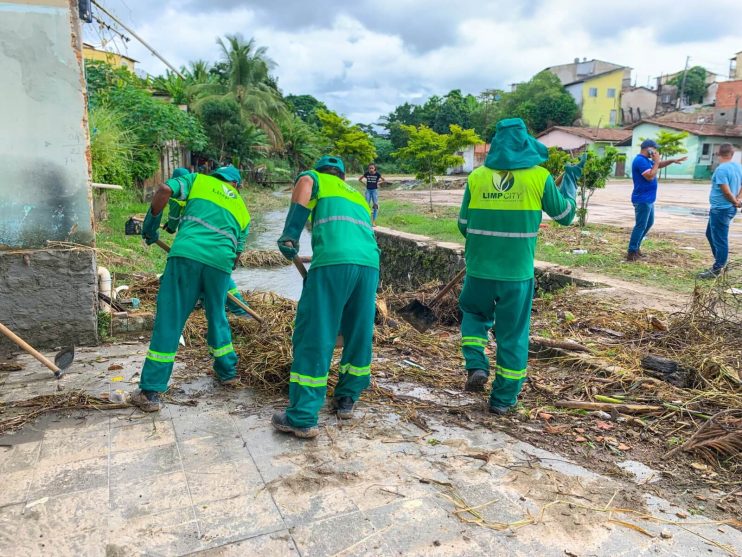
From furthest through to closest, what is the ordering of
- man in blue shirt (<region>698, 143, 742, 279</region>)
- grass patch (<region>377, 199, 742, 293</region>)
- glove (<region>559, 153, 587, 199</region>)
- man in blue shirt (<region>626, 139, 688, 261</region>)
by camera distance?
man in blue shirt (<region>626, 139, 688, 261</region>)
grass patch (<region>377, 199, 742, 293</region>)
man in blue shirt (<region>698, 143, 742, 279</region>)
glove (<region>559, 153, 587, 199</region>)

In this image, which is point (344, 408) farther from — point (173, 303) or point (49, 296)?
point (49, 296)

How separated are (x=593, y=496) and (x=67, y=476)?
2469mm

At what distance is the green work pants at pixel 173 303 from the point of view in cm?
339

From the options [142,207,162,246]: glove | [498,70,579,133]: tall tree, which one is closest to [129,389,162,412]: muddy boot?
[142,207,162,246]: glove

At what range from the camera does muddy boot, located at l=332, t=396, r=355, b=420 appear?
3367mm

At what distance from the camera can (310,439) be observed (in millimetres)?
3082

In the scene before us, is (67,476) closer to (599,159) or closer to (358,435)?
(358,435)

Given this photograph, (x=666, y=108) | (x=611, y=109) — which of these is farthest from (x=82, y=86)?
(x=666, y=108)

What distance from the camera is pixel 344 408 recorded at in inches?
133

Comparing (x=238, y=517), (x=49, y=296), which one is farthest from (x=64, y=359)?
(x=238, y=517)

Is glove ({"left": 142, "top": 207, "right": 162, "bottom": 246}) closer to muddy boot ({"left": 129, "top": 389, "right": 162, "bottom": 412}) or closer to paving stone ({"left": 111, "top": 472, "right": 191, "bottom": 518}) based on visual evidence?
muddy boot ({"left": 129, "top": 389, "right": 162, "bottom": 412})

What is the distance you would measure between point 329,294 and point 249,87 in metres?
31.5

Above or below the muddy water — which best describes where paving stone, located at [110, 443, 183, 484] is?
above

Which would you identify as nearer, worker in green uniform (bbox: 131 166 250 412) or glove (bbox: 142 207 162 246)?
worker in green uniform (bbox: 131 166 250 412)
